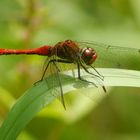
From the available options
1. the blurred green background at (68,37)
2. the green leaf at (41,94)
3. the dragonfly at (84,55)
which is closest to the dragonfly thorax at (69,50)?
the dragonfly at (84,55)

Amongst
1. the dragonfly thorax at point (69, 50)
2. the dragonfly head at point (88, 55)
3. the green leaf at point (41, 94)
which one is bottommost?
the green leaf at point (41, 94)

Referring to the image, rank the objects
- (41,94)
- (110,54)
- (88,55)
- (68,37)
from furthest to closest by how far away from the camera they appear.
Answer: (68,37) → (110,54) → (88,55) → (41,94)

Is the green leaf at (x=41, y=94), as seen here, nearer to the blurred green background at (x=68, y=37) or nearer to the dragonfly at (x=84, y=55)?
the dragonfly at (x=84, y=55)

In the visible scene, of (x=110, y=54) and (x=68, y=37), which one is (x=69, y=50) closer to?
(x=110, y=54)

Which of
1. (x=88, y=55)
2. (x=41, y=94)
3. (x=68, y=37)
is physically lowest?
(x=41, y=94)

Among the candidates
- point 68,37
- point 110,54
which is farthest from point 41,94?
point 68,37

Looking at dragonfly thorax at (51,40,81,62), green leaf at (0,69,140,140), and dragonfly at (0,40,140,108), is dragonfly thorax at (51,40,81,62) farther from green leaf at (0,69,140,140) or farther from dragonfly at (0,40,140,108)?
green leaf at (0,69,140,140)

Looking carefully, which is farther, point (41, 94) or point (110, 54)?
point (110, 54)

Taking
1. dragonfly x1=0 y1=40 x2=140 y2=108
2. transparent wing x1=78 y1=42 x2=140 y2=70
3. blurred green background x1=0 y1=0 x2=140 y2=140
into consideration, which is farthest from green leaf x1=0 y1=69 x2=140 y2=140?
blurred green background x1=0 y1=0 x2=140 y2=140

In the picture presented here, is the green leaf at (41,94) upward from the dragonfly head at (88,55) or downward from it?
downward
